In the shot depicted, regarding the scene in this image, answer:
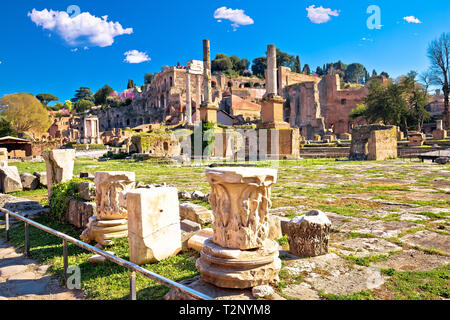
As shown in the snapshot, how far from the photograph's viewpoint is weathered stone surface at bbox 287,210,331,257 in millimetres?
3518

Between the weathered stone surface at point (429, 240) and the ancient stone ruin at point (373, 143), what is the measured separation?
1422 cm

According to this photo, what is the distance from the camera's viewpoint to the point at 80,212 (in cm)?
579

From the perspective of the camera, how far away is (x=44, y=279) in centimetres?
361

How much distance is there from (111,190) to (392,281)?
3.90 meters

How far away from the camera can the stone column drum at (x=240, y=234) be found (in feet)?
8.97

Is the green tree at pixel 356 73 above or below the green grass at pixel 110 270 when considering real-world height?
above

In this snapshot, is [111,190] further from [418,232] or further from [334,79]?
[334,79]

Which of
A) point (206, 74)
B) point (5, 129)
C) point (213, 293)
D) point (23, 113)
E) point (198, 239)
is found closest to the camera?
point (213, 293)

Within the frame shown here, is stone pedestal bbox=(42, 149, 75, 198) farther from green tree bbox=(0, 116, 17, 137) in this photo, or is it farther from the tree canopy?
the tree canopy

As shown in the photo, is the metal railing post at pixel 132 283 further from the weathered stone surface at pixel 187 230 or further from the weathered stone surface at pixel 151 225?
the weathered stone surface at pixel 187 230

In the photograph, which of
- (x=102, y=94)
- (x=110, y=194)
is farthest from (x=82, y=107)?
(x=110, y=194)

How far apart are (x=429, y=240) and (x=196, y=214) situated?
129 inches

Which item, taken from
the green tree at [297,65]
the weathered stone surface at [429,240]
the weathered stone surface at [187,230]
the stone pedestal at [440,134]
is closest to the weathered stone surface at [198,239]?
the weathered stone surface at [187,230]

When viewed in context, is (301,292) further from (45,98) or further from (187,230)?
(45,98)
